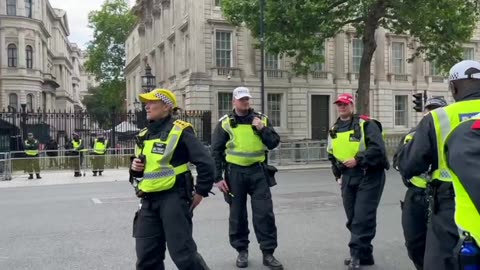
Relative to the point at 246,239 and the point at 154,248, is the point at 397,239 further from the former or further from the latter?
the point at 154,248

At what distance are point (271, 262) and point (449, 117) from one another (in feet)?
10.6

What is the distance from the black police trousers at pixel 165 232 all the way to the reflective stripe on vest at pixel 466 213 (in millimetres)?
2300

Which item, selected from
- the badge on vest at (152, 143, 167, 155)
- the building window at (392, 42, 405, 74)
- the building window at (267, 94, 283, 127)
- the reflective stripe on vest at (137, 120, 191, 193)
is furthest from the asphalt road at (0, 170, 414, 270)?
the building window at (392, 42, 405, 74)

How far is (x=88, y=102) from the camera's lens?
3873 inches

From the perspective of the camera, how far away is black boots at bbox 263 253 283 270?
5848 mm

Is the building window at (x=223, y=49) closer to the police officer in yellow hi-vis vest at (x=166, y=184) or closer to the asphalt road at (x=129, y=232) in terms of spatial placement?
the asphalt road at (x=129, y=232)

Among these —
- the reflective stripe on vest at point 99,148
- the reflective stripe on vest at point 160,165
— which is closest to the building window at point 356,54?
the reflective stripe on vest at point 99,148

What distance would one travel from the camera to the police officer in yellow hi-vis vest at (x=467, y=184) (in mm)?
2846

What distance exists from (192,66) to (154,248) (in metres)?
28.3

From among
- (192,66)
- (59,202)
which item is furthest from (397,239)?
(192,66)

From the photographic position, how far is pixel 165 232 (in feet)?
14.7

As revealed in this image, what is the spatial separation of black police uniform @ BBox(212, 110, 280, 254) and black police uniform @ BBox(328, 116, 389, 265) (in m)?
0.87

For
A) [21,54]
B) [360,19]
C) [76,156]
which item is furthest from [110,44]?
[76,156]

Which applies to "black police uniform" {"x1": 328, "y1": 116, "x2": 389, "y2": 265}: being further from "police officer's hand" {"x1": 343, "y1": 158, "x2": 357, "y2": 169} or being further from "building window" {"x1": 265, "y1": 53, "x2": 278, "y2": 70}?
"building window" {"x1": 265, "y1": 53, "x2": 278, "y2": 70}
